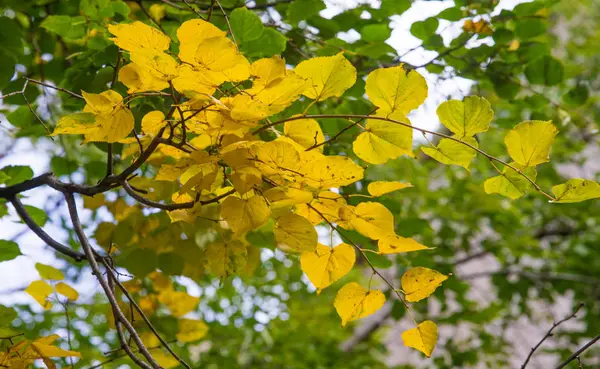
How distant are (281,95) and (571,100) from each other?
0.93 metres

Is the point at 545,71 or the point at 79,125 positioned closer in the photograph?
the point at 79,125

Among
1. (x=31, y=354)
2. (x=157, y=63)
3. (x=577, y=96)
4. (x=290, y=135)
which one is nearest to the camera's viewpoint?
(x=157, y=63)

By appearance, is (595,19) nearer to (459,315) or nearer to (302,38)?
(459,315)

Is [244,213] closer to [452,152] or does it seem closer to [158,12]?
[452,152]

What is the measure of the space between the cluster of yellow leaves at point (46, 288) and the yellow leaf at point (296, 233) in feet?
1.79

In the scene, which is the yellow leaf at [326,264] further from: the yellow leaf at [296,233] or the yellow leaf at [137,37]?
the yellow leaf at [137,37]

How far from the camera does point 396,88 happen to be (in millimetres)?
528

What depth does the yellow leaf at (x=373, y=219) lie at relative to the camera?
0.59 metres

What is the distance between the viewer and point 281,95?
0.49m

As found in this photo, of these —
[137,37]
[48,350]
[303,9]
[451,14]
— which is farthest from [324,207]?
[451,14]

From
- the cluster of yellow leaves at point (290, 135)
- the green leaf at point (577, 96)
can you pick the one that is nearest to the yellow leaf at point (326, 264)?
the cluster of yellow leaves at point (290, 135)

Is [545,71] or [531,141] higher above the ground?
[531,141]

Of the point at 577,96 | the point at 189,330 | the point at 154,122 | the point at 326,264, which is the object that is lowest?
the point at 189,330

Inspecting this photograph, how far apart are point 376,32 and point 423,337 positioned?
59 centimetres
